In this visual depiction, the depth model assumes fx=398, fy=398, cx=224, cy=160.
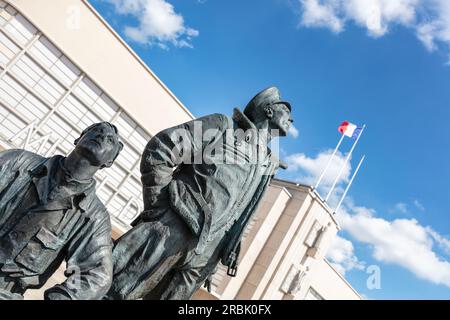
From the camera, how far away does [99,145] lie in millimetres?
2439

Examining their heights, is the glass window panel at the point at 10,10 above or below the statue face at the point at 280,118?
above

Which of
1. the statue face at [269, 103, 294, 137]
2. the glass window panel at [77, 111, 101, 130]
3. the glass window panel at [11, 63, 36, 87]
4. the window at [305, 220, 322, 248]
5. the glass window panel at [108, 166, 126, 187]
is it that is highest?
the window at [305, 220, 322, 248]

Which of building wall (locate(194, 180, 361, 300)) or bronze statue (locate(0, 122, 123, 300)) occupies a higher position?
building wall (locate(194, 180, 361, 300))

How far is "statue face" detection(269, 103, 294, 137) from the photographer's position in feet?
12.5

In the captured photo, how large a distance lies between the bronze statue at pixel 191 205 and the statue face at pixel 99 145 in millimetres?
686

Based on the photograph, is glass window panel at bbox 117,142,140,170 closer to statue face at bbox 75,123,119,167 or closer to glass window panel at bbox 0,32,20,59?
glass window panel at bbox 0,32,20,59

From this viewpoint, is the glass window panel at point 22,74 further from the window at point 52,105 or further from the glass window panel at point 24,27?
the glass window panel at point 24,27

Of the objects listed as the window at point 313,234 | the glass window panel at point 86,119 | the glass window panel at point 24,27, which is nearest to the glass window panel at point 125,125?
the glass window panel at point 86,119

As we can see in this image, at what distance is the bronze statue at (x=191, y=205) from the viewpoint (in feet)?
9.86

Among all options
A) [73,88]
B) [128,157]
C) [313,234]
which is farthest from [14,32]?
[313,234]

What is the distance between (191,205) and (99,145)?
990mm

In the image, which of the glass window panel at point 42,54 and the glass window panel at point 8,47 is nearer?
the glass window panel at point 8,47

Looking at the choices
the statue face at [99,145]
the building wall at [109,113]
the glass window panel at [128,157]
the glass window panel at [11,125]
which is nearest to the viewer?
the statue face at [99,145]

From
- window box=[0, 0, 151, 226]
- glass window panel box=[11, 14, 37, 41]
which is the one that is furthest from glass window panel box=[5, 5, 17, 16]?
glass window panel box=[11, 14, 37, 41]
